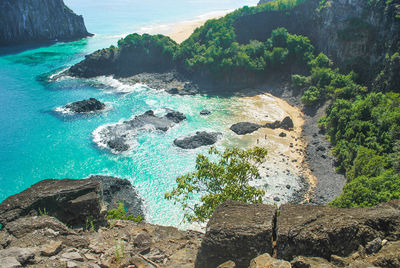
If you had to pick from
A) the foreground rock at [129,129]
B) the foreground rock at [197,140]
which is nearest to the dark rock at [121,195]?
the foreground rock at [129,129]

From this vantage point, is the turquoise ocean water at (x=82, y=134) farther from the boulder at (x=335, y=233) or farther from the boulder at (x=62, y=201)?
the boulder at (x=335, y=233)

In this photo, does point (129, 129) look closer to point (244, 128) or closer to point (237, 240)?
point (244, 128)

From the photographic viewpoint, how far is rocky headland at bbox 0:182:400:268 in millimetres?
13930

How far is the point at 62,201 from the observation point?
21.0 m

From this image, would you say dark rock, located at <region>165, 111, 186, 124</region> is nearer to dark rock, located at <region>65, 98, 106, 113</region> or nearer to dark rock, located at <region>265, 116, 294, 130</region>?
dark rock, located at <region>65, 98, 106, 113</region>

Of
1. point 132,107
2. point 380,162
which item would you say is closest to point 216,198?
point 380,162

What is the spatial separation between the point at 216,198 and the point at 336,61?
6861 centimetres

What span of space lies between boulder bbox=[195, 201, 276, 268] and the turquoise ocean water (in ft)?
89.3

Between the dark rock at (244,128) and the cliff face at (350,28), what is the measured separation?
28763mm

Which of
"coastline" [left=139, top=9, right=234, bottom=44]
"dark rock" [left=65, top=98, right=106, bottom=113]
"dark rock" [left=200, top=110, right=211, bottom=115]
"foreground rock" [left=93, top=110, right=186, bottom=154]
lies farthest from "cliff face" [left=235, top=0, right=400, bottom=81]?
"dark rock" [left=65, top=98, right=106, bottom=113]

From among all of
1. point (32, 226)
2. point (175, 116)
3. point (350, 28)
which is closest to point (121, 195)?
point (175, 116)

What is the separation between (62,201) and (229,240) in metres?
12.1

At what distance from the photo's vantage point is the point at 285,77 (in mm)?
88750

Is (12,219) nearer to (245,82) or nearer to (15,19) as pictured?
(245,82)
